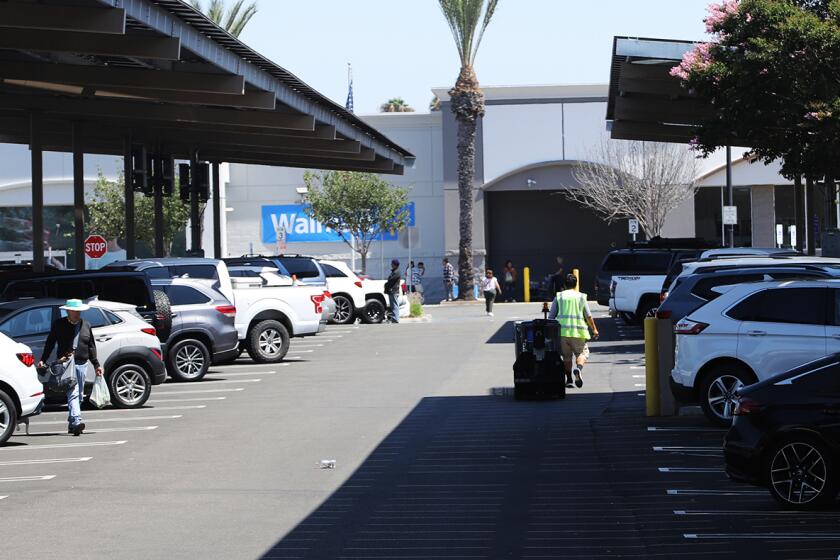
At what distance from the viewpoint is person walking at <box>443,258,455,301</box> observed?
5756cm

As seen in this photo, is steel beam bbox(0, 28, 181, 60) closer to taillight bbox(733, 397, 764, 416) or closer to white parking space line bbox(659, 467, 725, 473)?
white parking space line bbox(659, 467, 725, 473)

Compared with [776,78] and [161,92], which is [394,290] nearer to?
[161,92]

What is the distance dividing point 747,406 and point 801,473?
2.30ft

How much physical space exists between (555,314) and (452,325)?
18.3 metres

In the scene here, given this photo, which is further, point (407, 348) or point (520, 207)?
point (520, 207)

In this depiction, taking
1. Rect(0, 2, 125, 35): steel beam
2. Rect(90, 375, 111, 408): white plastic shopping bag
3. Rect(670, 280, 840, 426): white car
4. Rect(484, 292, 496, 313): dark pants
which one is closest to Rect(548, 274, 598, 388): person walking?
Rect(670, 280, 840, 426): white car

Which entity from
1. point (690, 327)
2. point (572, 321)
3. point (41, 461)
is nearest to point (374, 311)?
point (572, 321)

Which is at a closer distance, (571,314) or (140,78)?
(571,314)

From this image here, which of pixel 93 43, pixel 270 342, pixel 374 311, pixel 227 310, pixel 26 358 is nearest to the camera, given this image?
pixel 26 358

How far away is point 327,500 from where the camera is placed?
12.0 m

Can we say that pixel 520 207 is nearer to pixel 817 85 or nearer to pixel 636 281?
pixel 636 281

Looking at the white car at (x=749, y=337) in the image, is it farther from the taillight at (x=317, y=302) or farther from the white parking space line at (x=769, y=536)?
the taillight at (x=317, y=302)

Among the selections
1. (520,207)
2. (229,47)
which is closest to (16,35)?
(229,47)

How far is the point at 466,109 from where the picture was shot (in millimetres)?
55250
